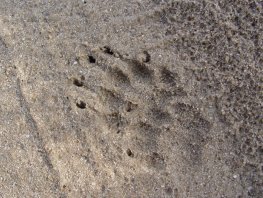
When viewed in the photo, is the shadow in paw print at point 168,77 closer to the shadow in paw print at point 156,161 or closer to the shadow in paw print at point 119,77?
the shadow in paw print at point 119,77

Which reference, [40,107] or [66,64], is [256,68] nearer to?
[66,64]

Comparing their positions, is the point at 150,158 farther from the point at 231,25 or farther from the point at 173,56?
the point at 231,25

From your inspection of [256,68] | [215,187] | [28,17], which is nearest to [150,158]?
[215,187]

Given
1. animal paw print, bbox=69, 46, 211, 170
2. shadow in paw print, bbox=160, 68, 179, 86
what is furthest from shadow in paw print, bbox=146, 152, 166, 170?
shadow in paw print, bbox=160, 68, 179, 86

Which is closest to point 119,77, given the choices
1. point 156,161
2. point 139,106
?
point 139,106

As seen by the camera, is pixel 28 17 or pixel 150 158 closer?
pixel 150 158

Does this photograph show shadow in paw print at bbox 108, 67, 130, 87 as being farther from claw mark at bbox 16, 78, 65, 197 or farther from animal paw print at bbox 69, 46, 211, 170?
claw mark at bbox 16, 78, 65, 197

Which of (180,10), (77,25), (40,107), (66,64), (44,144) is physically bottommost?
(44,144)

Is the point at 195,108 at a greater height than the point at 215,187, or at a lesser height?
greater
